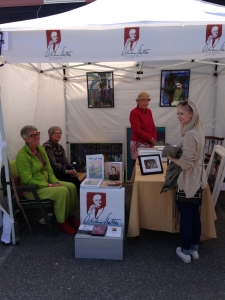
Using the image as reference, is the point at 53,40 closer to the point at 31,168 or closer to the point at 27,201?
the point at 31,168

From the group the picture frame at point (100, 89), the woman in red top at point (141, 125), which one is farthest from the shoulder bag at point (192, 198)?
the picture frame at point (100, 89)

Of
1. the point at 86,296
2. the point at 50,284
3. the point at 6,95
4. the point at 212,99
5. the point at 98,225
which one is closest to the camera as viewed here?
the point at 86,296

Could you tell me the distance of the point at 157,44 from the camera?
2.18m

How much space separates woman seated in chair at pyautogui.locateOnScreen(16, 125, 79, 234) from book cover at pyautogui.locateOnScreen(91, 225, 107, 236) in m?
0.52

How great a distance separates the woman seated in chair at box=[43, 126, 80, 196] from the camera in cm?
351

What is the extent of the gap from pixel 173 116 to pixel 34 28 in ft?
10.2

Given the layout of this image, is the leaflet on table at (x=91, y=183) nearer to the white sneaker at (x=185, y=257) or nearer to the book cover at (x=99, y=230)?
the book cover at (x=99, y=230)

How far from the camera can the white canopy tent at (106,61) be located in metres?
2.16

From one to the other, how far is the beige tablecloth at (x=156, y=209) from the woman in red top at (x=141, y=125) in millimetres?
1335

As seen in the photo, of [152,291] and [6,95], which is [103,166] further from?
[6,95]

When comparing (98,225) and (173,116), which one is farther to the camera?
(173,116)

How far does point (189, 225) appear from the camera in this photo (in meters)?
2.25

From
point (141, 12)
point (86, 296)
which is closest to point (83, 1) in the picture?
point (141, 12)

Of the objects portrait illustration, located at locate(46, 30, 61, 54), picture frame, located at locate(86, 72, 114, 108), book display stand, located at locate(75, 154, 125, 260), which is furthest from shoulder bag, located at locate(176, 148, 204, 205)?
picture frame, located at locate(86, 72, 114, 108)
